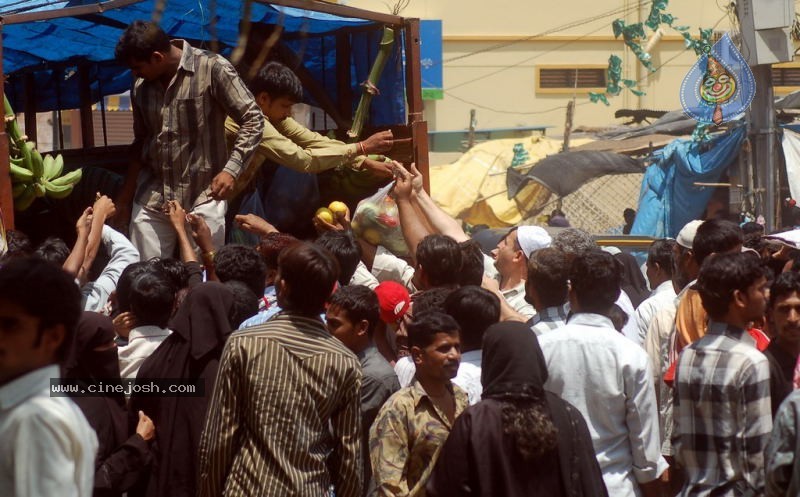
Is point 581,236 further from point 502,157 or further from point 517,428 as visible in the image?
point 502,157

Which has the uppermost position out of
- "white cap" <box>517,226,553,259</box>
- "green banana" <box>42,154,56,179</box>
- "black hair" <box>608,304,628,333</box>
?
"green banana" <box>42,154,56,179</box>

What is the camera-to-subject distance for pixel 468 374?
4461mm

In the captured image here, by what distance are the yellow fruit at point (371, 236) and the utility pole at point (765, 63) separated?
9.60 metres

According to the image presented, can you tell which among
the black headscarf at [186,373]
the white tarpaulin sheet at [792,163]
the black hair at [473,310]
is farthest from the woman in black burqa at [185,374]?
the white tarpaulin sheet at [792,163]

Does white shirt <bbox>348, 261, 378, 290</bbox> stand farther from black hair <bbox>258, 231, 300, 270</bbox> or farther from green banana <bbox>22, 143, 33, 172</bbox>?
green banana <bbox>22, 143, 33, 172</bbox>

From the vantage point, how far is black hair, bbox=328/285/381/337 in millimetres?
4516

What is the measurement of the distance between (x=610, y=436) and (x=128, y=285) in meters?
2.14

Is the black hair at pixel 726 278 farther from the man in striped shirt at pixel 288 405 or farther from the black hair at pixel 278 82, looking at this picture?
the black hair at pixel 278 82

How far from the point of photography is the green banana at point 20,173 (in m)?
6.13

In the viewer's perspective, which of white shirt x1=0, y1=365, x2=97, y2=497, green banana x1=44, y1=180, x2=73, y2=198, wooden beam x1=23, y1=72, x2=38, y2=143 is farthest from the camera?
wooden beam x1=23, y1=72, x2=38, y2=143

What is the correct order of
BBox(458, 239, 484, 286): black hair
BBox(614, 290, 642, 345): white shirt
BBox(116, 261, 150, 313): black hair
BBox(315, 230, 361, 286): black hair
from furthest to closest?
BBox(614, 290, 642, 345): white shirt
BBox(315, 230, 361, 286): black hair
BBox(458, 239, 484, 286): black hair
BBox(116, 261, 150, 313): black hair

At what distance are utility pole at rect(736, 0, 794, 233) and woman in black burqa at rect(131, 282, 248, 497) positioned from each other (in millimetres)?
11699

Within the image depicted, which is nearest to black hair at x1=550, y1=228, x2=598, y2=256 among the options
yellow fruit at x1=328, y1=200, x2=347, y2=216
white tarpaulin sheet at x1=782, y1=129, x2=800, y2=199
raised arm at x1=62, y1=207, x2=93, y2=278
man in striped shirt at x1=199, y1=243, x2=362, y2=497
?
man in striped shirt at x1=199, y1=243, x2=362, y2=497

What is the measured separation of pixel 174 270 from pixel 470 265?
134 cm
